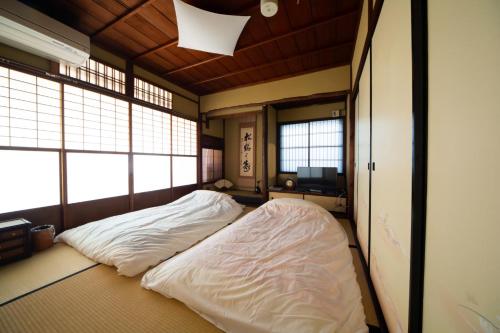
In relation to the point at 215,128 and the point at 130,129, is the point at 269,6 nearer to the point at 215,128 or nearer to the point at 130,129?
the point at 130,129

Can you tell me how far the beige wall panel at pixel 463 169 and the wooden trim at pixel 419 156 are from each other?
2cm

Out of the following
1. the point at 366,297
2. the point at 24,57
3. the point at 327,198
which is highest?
the point at 24,57

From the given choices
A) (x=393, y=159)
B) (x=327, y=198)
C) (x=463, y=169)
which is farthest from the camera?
(x=327, y=198)

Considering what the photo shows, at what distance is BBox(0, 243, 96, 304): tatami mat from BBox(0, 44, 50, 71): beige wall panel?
2397mm

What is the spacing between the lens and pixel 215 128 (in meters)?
5.67

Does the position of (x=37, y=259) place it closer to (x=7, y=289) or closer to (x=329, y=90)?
(x=7, y=289)

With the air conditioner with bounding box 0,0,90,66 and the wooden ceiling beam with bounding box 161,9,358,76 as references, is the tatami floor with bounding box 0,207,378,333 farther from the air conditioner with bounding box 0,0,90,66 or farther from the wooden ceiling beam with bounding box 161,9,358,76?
the wooden ceiling beam with bounding box 161,9,358,76

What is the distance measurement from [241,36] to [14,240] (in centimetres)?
384

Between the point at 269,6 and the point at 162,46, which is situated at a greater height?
the point at 162,46

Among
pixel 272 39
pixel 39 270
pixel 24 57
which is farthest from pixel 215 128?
pixel 39 270

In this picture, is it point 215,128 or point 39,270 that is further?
point 215,128

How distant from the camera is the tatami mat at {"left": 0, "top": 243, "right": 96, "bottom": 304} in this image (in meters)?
1.52

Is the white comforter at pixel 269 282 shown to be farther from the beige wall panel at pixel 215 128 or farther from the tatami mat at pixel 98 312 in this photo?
the beige wall panel at pixel 215 128

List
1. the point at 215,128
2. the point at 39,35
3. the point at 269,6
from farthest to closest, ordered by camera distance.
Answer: the point at 215,128
the point at 39,35
the point at 269,6
